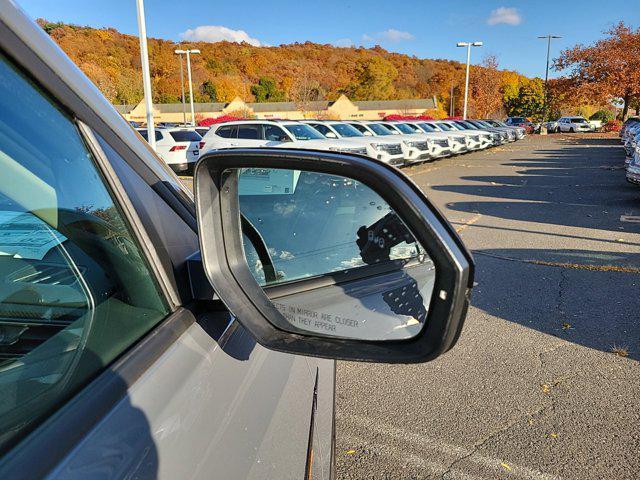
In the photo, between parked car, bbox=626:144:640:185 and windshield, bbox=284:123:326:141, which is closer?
parked car, bbox=626:144:640:185

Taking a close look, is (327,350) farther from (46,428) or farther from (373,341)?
(46,428)

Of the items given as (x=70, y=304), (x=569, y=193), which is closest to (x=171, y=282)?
(x=70, y=304)

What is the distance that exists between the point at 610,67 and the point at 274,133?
3896 cm

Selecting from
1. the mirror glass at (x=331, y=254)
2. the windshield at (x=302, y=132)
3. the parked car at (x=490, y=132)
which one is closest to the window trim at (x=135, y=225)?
the mirror glass at (x=331, y=254)

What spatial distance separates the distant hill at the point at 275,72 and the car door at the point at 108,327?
195ft

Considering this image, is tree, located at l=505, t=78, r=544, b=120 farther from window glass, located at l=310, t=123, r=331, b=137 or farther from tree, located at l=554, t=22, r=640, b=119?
window glass, located at l=310, t=123, r=331, b=137

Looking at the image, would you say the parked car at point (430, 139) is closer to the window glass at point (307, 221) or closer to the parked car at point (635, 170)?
the parked car at point (635, 170)

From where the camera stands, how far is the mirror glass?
1.18 meters

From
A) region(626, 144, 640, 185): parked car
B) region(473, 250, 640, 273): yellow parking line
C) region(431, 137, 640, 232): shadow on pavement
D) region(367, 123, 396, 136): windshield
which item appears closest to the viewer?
region(473, 250, 640, 273): yellow parking line

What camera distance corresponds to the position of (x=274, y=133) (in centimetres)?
1495

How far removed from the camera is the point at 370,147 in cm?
1552

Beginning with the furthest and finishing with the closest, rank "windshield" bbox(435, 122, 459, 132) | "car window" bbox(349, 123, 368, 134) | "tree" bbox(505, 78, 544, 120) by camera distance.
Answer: "tree" bbox(505, 78, 544, 120), "windshield" bbox(435, 122, 459, 132), "car window" bbox(349, 123, 368, 134)

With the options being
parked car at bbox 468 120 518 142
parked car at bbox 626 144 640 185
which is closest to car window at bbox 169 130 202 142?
parked car at bbox 626 144 640 185

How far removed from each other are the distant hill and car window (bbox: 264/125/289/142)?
46074mm
